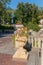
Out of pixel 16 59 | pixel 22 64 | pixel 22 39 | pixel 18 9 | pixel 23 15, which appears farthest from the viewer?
pixel 18 9

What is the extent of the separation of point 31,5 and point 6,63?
127 ft

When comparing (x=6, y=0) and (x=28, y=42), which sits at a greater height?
(x=6, y=0)

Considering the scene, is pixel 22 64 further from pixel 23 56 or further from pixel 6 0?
pixel 6 0

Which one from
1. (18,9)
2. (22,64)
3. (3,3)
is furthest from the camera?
(18,9)

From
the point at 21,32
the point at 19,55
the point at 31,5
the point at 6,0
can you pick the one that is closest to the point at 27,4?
the point at 31,5

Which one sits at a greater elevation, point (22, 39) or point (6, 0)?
point (6, 0)

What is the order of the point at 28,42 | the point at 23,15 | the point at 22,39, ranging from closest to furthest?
the point at 28,42, the point at 22,39, the point at 23,15

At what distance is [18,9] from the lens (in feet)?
160

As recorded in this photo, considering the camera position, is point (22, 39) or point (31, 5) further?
point (31, 5)

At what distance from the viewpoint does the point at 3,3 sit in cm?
3556

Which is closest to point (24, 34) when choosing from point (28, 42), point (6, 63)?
point (28, 42)

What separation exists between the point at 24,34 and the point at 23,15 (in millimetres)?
33722

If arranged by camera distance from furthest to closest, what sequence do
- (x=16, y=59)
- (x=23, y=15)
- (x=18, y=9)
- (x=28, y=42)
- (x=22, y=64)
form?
(x=18, y=9), (x=23, y=15), (x=28, y=42), (x=16, y=59), (x=22, y=64)

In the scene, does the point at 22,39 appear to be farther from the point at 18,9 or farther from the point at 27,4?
the point at 18,9
